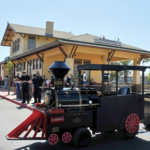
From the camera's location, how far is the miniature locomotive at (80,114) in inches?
159

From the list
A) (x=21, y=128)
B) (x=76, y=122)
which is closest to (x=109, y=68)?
Result: (x=76, y=122)

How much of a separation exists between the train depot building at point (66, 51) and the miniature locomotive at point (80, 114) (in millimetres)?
6406

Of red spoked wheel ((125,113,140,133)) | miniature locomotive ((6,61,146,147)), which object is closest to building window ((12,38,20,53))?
miniature locomotive ((6,61,146,147))

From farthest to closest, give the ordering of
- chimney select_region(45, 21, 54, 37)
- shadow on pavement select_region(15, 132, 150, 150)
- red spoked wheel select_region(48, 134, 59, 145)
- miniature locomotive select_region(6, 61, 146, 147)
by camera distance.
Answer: chimney select_region(45, 21, 54, 37) → shadow on pavement select_region(15, 132, 150, 150) → miniature locomotive select_region(6, 61, 146, 147) → red spoked wheel select_region(48, 134, 59, 145)

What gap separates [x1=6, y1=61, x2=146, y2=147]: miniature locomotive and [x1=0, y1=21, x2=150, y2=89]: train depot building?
21.0 feet

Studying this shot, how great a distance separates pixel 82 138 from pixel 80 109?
649mm

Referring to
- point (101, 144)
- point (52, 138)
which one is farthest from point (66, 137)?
point (101, 144)

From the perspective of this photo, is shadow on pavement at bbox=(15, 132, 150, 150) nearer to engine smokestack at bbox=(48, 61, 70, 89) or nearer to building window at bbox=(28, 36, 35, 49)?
engine smokestack at bbox=(48, 61, 70, 89)

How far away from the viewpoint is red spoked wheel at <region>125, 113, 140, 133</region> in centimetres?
474

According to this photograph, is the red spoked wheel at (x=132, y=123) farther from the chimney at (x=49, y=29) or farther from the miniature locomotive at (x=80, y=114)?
the chimney at (x=49, y=29)

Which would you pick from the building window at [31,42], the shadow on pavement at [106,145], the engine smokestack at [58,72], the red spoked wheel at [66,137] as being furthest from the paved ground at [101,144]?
the building window at [31,42]

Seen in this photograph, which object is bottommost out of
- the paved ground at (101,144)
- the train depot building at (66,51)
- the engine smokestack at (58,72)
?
the paved ground at (101,144)

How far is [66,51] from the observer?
606 inches

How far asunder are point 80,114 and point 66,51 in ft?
37.6
